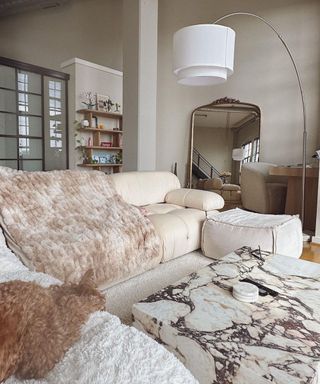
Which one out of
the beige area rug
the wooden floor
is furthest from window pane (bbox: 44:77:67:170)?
the wooden floor

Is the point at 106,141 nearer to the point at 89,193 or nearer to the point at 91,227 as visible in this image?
the point at 89,193

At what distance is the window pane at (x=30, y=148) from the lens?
17.1 feet

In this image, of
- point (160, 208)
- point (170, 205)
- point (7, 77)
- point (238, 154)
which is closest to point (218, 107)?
point (238, 154)

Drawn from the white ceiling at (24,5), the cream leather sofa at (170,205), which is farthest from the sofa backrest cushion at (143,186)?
the white ceiling at (24,5)

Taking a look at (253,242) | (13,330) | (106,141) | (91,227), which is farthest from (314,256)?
(106,141)

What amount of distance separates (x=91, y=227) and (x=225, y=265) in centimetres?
98

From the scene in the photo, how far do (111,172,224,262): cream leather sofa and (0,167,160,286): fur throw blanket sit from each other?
0.66 feet

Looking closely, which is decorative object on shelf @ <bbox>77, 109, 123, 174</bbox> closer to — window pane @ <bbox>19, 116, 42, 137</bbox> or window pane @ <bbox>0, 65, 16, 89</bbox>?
window pane @ <bbox>19, 116, 42, 137</bbox>

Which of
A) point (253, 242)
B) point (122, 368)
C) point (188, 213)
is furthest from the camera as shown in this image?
point (188, 213)

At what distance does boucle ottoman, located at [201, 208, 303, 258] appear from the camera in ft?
7.73

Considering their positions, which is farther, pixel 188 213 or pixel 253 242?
pixel 188 213

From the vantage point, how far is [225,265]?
1658 millimetres

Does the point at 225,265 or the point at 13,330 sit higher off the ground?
the point at 13,330

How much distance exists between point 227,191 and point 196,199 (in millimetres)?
2198
